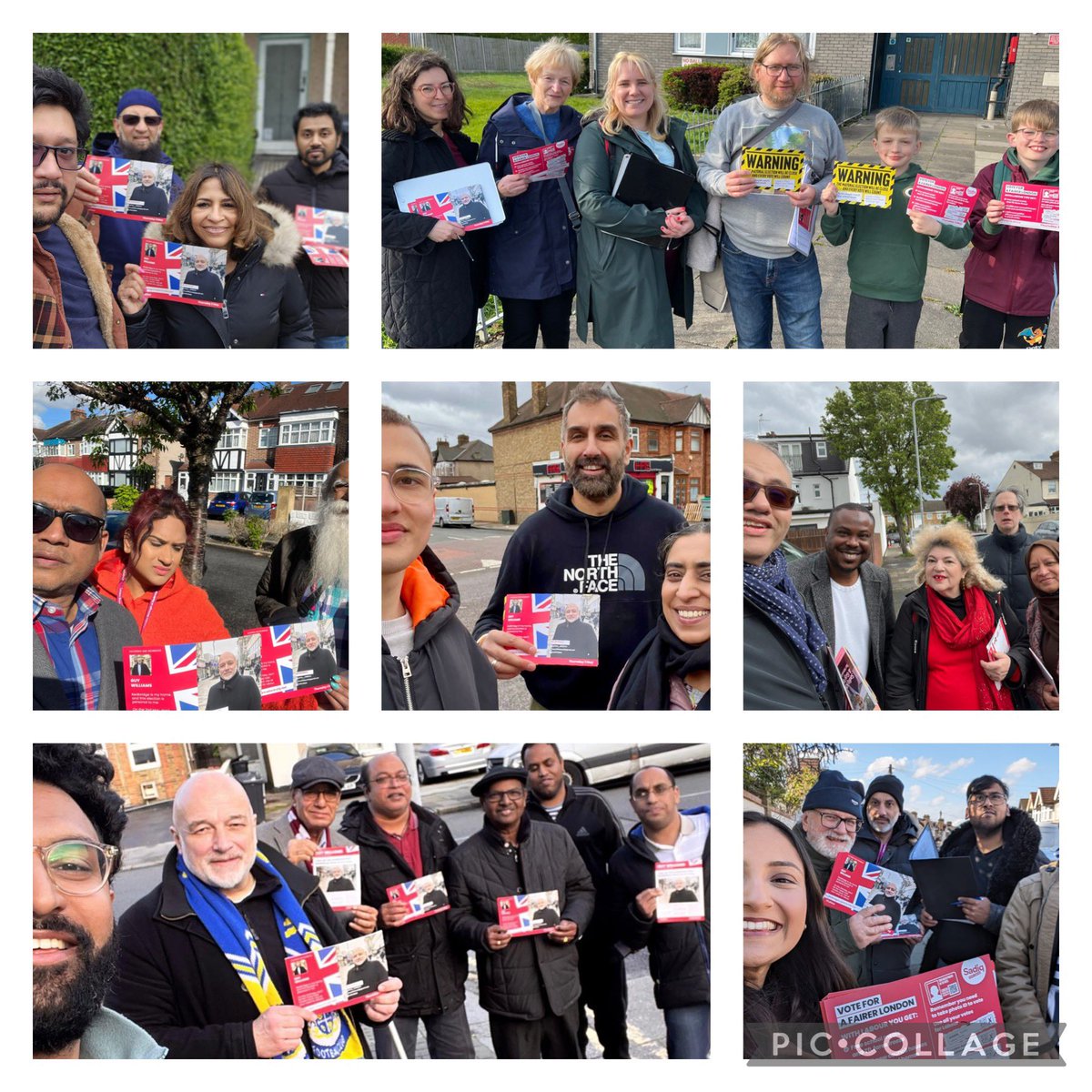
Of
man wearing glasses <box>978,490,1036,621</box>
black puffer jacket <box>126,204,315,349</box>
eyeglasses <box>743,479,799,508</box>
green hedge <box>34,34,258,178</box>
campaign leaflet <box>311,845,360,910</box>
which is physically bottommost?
campaign leaflet <box>311,845,360,910</box>

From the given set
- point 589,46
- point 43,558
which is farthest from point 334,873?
point 589,46

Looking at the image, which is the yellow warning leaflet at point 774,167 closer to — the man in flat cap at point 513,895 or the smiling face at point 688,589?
the smiling face at point 688,589

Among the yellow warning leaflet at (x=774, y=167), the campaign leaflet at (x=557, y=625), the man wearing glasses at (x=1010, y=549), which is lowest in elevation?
the campaign leaflet at (x=557, y=625)

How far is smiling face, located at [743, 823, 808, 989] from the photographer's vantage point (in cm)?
388

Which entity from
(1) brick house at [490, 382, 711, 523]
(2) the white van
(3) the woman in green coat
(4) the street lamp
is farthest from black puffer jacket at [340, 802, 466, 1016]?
(4) the street lamp

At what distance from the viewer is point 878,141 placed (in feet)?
12.7

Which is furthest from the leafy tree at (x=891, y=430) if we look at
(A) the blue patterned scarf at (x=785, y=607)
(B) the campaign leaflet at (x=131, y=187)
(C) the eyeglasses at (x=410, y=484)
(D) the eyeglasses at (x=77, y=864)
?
(D) the eyeglasses at (x=77, y=864)

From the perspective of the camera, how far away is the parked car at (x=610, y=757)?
3889 mm

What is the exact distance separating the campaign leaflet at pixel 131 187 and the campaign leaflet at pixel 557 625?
1.56m

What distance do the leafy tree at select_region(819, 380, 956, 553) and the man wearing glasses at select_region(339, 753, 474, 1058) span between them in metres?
1.62

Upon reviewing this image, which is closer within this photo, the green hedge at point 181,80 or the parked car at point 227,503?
the green hedge at point 181,80

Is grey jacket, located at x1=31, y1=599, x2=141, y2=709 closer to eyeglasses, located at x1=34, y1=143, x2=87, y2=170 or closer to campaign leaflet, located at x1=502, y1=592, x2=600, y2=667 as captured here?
campaign leaflet, located at x1=502, y1=592, x2=600, y2=667

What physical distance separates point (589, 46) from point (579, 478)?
4.16ft

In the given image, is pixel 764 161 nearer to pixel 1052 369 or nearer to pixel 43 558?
pixel 1052 369
